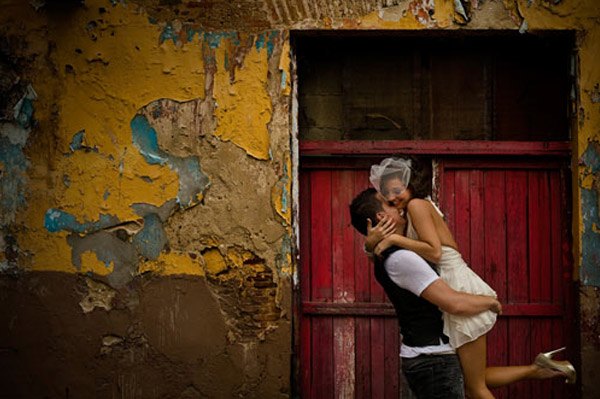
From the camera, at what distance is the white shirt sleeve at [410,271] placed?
13.6 feet

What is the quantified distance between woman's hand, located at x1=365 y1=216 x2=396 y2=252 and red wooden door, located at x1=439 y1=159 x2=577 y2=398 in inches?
67.9

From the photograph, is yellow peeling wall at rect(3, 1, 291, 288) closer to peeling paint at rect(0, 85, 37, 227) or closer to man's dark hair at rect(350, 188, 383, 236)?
peeling paint at rect(0, 85, 37, 227)

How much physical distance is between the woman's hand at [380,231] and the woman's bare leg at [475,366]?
28.0 inches

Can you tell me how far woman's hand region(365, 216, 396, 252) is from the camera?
438cm

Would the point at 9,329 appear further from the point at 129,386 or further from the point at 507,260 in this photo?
the point at 507,260

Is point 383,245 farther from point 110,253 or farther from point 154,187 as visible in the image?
point 110,253

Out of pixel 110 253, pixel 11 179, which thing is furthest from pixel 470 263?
pixel 11 179

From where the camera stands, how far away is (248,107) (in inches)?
231

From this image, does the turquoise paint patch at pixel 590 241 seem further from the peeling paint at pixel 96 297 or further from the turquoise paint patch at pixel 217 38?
the peeling paint at pixel 96 297

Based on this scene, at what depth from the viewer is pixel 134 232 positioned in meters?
5.89

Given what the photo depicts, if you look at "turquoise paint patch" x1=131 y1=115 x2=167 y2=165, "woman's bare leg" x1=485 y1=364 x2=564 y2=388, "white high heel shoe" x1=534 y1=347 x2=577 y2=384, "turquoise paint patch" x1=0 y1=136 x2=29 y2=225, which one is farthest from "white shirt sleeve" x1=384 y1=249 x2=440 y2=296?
"turquoise paint patch" x1=0 y1=136 x2=29 y2=225

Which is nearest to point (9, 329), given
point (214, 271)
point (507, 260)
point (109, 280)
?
point (109, 280)

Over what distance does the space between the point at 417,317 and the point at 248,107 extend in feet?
7.30

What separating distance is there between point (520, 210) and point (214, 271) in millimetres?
2196
